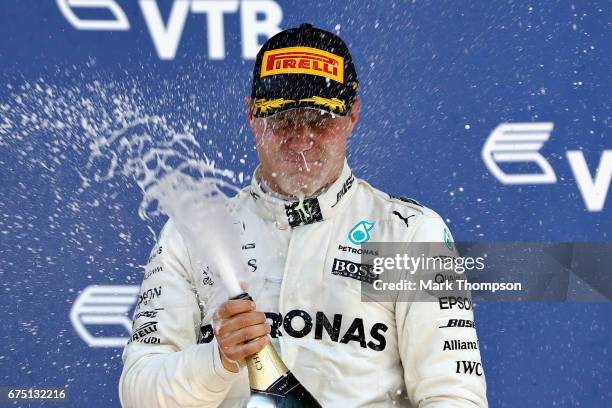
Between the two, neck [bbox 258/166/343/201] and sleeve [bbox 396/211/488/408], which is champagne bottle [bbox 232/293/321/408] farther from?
neck [bbox 258/166/343/201]

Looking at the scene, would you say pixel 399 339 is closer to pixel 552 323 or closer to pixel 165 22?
pixel 552 323

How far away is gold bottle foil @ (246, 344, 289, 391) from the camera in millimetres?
1764

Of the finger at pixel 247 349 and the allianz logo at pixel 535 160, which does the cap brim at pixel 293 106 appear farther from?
the allianz logo at pixel 535 160

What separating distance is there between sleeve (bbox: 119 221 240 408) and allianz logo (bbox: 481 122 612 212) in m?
0.96

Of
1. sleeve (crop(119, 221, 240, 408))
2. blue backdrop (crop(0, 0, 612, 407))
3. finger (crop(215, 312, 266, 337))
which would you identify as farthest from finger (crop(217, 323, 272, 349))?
blue backdrop (crop(0, 0, 612, 407))

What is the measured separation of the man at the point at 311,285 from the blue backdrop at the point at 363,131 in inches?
21.5

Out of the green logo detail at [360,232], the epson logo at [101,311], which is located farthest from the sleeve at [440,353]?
the epson logo at [101,311]

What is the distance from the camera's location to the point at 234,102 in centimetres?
270

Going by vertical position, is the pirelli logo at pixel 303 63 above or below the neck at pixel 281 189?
above

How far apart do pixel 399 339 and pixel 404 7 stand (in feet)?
3.44

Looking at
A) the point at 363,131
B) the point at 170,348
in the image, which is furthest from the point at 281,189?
the point at 363,131

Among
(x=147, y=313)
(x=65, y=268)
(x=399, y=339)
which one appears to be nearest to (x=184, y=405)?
(x=147, y=313)

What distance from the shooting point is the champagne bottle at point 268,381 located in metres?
1.76

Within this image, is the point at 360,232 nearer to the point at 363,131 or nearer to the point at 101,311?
the point at 363,131
